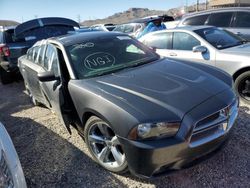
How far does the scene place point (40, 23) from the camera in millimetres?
7543

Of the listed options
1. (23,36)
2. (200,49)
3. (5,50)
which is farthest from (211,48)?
(5,50)

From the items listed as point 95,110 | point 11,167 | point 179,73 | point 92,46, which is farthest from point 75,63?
point 11,167

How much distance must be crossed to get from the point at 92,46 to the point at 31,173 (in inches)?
76.6

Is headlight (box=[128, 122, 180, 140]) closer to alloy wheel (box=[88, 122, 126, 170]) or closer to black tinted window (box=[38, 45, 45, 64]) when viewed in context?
alloy wheel (box=[88, 122, 126, 170])

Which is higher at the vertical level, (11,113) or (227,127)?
(227,127)

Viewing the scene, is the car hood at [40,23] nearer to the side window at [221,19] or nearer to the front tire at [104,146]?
the side window at [221,19]

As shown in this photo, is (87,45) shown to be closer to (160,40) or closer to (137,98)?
(137,98)

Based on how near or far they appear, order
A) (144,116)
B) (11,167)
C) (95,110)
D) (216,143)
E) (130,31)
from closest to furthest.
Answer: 1. (11,167)
2. (144,116)
3. (216,143)
4. (95,110)
5. (130,31)

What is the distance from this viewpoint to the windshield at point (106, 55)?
400 centimetres

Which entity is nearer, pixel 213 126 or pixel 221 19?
pixel 213 126

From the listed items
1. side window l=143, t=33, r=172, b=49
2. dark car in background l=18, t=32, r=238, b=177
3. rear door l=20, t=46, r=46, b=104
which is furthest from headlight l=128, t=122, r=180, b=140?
side window l=143, t=33, r=172, b=49

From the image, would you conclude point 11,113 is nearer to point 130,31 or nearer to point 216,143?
point 216,143

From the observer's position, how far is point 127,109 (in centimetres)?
296

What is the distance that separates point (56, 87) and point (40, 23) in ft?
13.2
